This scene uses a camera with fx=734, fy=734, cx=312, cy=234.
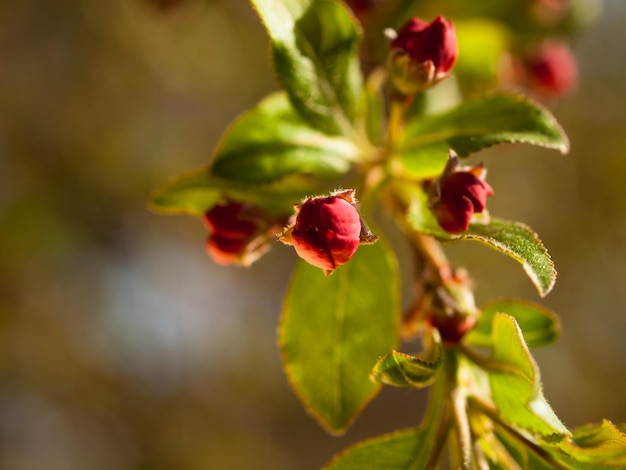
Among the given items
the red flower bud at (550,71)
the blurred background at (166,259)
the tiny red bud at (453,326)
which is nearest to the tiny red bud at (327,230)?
the tiny red bud at (453,326)

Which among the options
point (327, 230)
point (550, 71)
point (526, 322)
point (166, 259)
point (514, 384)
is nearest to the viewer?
point (327, 230)

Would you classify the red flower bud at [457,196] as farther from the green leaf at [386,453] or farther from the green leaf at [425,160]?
the green leaf at [386,453]

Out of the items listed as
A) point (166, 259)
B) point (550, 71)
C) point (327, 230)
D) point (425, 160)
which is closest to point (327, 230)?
point (327, 230)

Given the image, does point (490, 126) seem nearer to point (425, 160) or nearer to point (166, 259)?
point (425, 160)

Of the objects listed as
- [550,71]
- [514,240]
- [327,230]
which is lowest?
[550,71]

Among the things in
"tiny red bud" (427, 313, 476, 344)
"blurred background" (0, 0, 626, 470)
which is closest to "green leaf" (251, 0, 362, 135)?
"tiny red bud" (427, 313, 476, 344)

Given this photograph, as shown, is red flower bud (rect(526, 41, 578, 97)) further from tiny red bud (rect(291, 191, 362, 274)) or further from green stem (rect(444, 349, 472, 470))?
tiny red bud (rect(291, 191, 362, 274))
